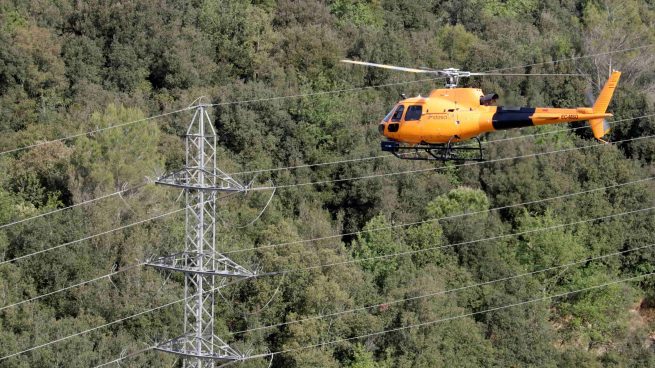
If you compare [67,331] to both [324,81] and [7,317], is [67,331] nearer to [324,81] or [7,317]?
[7,317]

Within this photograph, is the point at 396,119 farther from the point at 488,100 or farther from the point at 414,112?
the point at 488,100

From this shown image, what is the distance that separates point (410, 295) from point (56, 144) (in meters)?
15.9

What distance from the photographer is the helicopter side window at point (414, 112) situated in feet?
179

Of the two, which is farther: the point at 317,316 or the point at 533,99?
the point at 533,99

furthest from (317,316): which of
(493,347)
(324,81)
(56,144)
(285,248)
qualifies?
(324,81)

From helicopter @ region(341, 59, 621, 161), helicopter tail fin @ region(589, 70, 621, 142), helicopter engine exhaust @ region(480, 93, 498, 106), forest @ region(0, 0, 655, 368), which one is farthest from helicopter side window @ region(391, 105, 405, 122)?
forest @ region(0, 0, 655, 368)

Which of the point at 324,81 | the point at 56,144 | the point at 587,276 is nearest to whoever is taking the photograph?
the point at 56,144

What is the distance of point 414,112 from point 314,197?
3031 centimetres

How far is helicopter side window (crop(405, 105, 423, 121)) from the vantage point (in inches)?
2151

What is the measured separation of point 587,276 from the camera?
86.4 meters

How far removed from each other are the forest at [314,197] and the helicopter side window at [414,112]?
53.6ft

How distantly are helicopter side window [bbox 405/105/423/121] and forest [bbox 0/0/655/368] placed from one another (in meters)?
16.3

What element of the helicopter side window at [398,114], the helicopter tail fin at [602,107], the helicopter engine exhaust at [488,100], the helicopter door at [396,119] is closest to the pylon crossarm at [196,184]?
the helicopter door at [396,119]

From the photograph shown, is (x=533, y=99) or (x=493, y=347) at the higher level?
(x=533, y=99)
